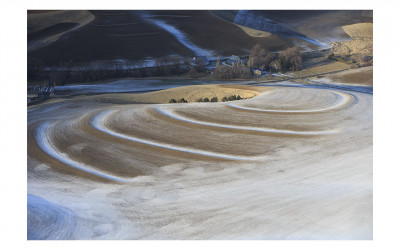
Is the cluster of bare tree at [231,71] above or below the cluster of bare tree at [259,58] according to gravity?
below

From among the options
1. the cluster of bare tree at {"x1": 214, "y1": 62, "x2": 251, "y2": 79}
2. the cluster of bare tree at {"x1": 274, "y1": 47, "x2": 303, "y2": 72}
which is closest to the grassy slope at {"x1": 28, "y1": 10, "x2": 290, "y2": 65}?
the cluster of bare tree at {"x1": 274, "y1": 47, "x2": 303, "y2": 72}

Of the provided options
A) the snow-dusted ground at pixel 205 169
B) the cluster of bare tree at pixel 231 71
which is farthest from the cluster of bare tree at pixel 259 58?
the snow-dusted ground at pixel 205 169

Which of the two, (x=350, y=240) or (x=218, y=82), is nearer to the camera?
(x=350, y=240)

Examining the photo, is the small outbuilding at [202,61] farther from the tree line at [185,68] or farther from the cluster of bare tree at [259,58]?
the cluster of bare tree at [259,58]

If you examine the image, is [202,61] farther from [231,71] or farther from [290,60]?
[290,60]

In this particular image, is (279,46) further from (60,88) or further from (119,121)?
(60,88)

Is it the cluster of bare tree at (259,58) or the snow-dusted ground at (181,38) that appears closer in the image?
the cluster of bare tree at (259,58)

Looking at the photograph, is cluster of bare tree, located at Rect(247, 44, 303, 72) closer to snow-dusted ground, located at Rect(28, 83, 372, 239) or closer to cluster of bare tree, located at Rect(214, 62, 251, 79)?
cluster of bare tree, located at Rect(214, 62, 251, 79)

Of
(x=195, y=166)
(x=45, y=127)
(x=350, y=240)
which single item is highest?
(x=45, y=127)
